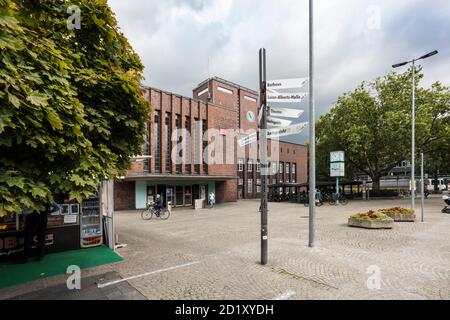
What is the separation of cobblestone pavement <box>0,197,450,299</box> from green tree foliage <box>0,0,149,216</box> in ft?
8.93

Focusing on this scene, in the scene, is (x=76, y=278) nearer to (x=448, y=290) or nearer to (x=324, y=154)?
(x=448, y=290)

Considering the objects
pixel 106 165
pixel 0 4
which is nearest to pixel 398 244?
pixel 106 165

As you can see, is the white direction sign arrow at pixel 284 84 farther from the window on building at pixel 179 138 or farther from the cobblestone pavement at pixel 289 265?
the window on building at pixel 179 138

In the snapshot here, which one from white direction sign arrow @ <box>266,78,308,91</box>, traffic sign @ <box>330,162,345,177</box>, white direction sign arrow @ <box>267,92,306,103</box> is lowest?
traffic sign @ <box>330,162,345,177</box>

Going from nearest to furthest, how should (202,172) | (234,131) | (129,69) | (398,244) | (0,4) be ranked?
(0,4) < (129,69) < (398,244) < (202,172) < (234,131)

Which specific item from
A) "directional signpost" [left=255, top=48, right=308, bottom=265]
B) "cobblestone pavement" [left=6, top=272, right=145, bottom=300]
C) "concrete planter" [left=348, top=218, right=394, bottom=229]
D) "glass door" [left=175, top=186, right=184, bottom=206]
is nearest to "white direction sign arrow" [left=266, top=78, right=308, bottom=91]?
"directional signpost" [left=255, top=48, right=308, bottom=265]

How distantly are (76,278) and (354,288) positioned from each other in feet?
19.6

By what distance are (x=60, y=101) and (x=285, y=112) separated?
15.6ft

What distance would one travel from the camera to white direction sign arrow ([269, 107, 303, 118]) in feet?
20.8

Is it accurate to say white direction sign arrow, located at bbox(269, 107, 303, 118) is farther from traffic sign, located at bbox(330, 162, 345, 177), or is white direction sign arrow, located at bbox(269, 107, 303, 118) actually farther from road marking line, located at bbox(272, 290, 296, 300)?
traffic sign, located at bbox(330, 162, 345, 177)

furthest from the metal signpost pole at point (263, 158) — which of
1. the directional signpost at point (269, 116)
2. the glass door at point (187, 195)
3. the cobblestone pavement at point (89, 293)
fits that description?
the glass door at point (187, 195)

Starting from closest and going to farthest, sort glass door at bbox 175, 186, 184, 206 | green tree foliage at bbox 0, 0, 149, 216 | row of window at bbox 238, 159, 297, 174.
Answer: green tree foliage at bbox 0, 0, 149, 216 < glass door at bbox 175, 186, 184, 206 < row of window at bbox 238, 159, 297, 174

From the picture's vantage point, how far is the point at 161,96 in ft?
83.5

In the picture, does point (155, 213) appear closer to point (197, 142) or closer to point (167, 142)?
point (167, 142)
